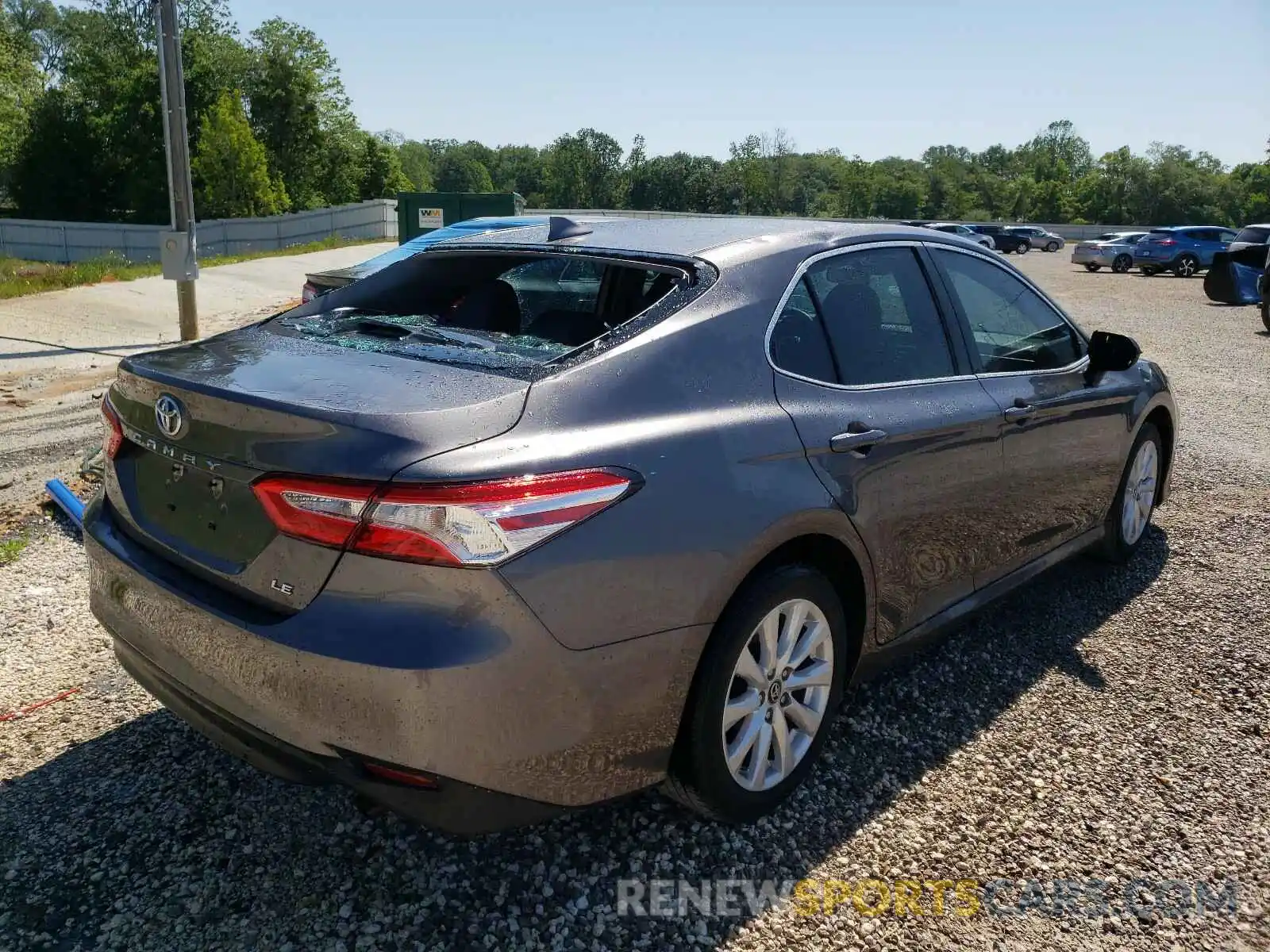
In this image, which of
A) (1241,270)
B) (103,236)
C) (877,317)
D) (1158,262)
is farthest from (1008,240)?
(877,317)

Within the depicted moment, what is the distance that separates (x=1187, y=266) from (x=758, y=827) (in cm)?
3619

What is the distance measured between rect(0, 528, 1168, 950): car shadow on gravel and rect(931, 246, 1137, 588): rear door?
2.84ft

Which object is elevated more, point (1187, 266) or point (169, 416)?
point (169, 416)

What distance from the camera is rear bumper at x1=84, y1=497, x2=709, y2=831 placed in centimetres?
208

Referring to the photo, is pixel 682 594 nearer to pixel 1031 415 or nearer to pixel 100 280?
pixel 1031 415

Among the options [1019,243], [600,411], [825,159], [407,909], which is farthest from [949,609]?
[825,159]

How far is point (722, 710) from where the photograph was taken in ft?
8.43

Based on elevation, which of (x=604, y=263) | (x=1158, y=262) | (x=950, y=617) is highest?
(x=604, y=263)

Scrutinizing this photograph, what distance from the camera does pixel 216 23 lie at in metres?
61.7

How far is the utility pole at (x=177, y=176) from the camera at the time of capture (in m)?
12.2

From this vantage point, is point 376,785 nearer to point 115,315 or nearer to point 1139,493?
point 1139,493

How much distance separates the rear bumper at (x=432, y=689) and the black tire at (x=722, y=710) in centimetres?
8

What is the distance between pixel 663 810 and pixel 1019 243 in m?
52.4

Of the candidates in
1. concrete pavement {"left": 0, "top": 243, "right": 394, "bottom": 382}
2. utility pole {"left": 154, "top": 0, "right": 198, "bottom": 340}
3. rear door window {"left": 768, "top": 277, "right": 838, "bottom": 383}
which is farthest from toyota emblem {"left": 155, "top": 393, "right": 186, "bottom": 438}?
utility pole {"left": 154, "top": 0, "right": 198, "bottom": 340}
